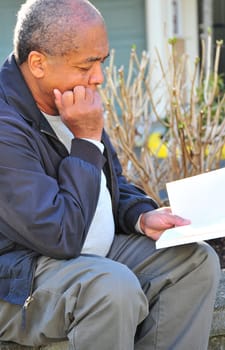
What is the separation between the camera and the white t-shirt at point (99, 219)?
8.40ft

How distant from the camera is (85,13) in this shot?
248 centimetres

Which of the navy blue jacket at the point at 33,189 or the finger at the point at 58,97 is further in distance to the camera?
the finger at the point at 58,97

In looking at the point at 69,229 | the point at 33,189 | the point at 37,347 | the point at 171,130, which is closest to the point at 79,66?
the point at 33,189

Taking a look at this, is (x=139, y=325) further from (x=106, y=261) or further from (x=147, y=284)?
(x=106, y=261)

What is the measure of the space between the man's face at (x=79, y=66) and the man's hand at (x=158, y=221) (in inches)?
23.1

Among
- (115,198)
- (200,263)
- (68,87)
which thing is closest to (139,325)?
(200,263)

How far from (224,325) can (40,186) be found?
109 cm

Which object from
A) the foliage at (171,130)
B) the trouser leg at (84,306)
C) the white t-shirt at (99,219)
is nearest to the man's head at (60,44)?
the white t-shirt at (99,219)

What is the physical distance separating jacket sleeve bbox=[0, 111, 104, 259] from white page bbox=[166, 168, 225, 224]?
0.40 metres

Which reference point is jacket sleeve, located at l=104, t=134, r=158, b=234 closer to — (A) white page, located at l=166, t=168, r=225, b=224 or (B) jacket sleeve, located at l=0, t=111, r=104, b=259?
(A) white page, located at l=166, t=168, r=225, b=224

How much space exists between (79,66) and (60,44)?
0.11 m

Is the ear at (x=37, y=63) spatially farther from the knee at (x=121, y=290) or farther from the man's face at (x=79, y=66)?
the knee at (x=121, y=290)

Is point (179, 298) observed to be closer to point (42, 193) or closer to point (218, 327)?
point (218, 327)

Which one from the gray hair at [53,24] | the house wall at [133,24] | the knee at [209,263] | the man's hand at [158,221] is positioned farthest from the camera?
the house wall at [133,24]
